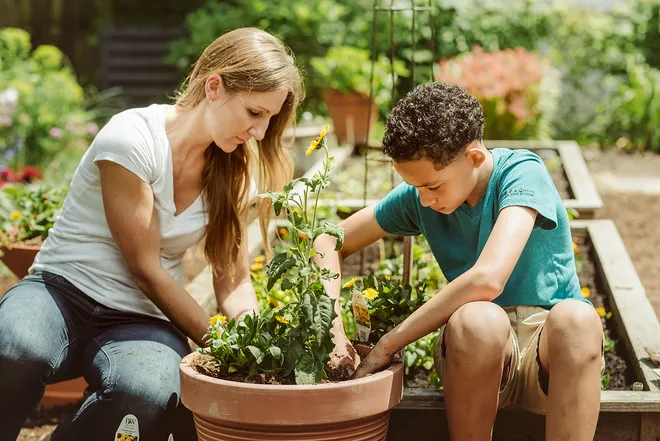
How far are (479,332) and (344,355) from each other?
39cm

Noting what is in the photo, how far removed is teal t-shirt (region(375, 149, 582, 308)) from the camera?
7.13 feet

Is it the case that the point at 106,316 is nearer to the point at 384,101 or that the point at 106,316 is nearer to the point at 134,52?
the point at 384,101

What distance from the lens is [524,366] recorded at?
2250 mm

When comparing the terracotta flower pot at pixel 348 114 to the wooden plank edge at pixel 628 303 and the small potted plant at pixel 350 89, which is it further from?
the wooden plank edge at pixel 628 303

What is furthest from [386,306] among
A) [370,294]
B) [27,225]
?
[27,225]

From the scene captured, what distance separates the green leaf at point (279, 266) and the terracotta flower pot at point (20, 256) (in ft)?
4.29

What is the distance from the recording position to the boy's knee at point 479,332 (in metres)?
2.02

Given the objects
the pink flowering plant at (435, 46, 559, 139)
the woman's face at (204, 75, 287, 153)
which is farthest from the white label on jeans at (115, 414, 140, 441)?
the pink flowering plant at (435, 46, 559, 139)

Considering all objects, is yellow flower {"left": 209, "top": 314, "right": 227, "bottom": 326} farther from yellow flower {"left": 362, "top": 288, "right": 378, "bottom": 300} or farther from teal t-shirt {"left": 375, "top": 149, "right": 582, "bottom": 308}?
teal t-shirt {"left": 375, "top": 149, "right": 582, "bottom": 308}

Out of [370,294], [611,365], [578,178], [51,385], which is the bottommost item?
[51,385]

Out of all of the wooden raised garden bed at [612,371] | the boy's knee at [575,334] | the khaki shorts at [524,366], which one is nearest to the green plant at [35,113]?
the wooden raised garden bed at [612,371]

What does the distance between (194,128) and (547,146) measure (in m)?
4.05

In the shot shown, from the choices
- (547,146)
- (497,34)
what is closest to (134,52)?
(497,34)

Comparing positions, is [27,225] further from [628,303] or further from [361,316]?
[628,303]
